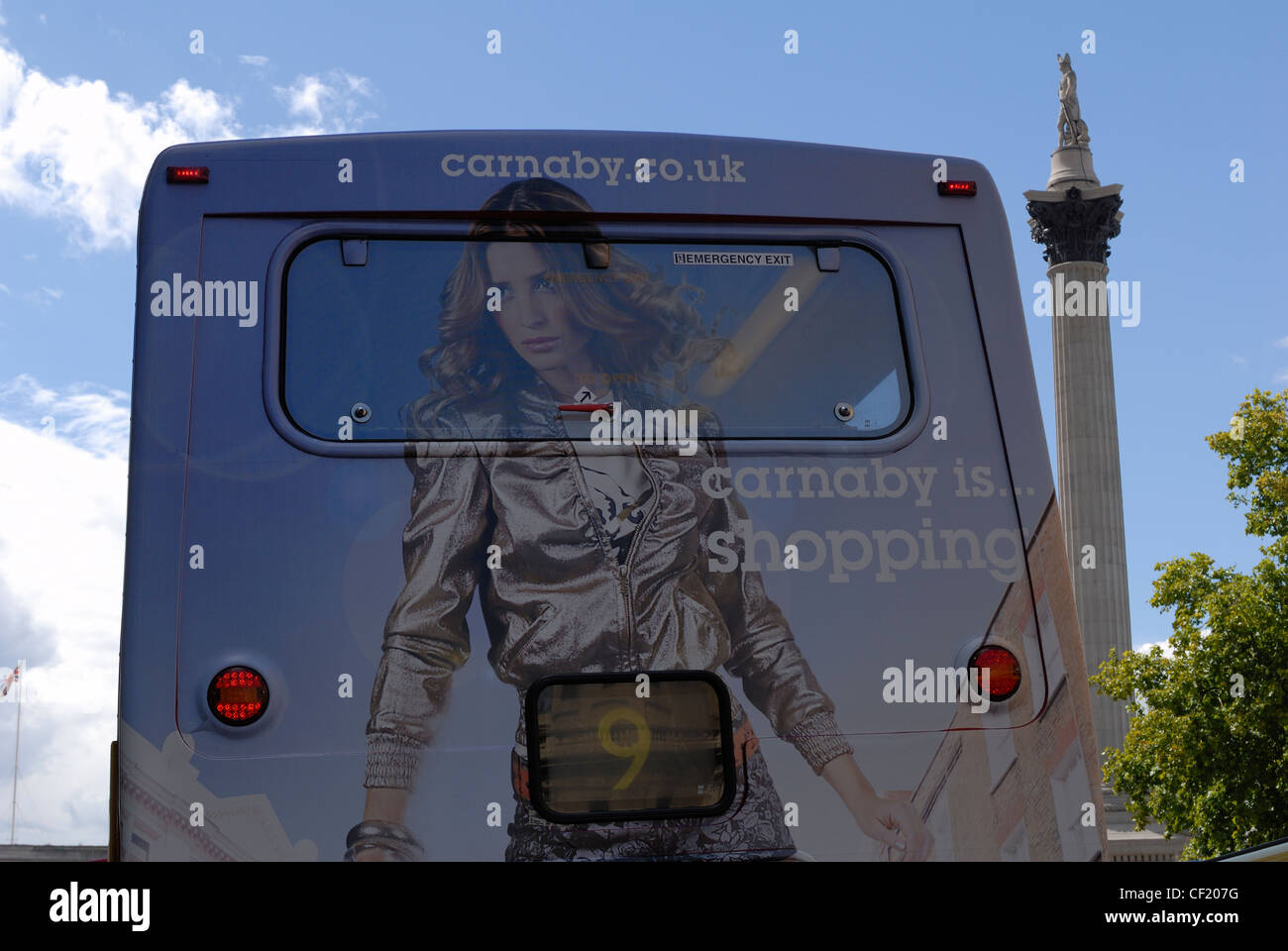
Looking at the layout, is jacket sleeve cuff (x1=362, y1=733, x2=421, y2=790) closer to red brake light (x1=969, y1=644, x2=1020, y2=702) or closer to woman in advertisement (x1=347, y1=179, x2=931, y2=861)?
woman in advertisement (x1=347, y1=179, x2=931, y2=861)

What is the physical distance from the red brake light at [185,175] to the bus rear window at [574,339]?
1.20 ft

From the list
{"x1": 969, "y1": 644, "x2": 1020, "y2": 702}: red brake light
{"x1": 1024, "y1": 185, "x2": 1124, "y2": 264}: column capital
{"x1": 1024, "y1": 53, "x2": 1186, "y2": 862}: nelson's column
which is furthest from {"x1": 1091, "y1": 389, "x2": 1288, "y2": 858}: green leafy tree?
{"x1": 969, "y1": 644, "x2": 1020, "y2": 702}: red brake light

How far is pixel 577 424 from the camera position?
3.96 meters

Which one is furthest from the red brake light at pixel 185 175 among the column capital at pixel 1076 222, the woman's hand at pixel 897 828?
the column capital at pixel 1076 222

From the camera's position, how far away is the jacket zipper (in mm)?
3781

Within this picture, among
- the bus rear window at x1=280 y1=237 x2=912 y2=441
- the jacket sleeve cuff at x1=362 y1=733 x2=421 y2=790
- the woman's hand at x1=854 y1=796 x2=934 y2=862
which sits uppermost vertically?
the bus rear window at x1=280 y1=237 x2=912 y2=441

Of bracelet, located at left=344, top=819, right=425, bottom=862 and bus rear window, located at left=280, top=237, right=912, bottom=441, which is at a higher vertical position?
bus rear window, located at left=280, top=237, right=912, bottom=441

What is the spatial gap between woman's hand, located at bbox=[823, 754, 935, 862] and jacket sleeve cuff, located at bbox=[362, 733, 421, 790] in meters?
1.13

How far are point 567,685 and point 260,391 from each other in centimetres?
122

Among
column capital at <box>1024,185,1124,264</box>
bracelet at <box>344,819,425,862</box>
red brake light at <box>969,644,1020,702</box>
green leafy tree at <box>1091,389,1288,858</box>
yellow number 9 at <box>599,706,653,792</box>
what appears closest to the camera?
bracelet at <box>344,819,425,862</box>

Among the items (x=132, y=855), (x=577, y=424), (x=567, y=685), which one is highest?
(x=577, y=424)
